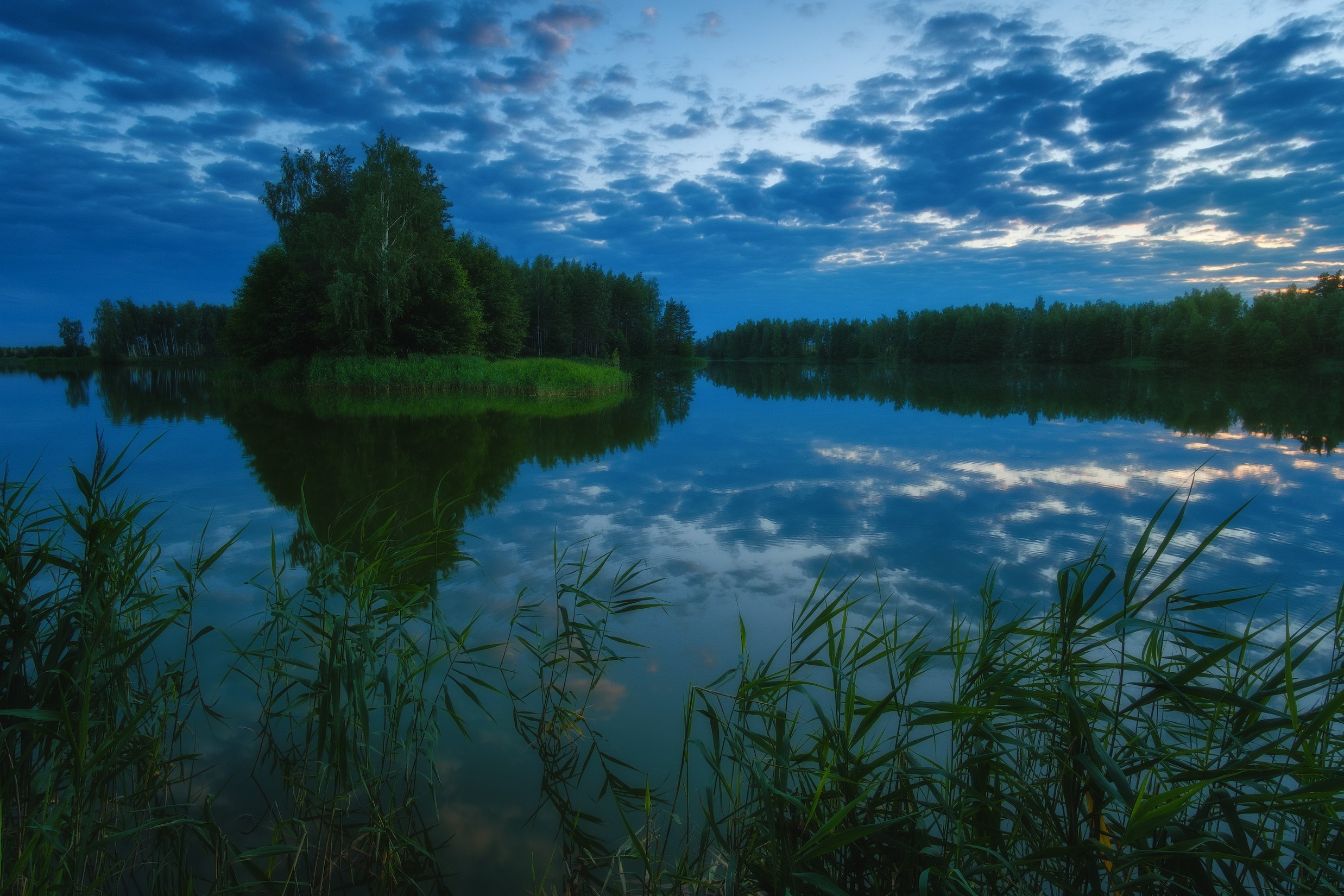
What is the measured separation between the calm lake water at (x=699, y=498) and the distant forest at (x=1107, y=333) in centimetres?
3822

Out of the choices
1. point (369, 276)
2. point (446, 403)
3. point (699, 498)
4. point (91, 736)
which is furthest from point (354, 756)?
point (369, 276)

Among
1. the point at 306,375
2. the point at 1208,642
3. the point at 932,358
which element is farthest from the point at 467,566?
the point at 932,358

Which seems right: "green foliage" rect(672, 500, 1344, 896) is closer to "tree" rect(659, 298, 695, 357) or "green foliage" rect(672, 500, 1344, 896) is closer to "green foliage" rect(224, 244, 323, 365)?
"green foliage" rect(224, 244, 323, 365)

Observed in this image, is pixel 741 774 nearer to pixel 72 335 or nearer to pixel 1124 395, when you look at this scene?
pixel 1124 395

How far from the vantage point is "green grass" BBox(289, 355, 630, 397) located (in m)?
26.4

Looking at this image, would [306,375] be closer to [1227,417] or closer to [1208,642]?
[1208,642]

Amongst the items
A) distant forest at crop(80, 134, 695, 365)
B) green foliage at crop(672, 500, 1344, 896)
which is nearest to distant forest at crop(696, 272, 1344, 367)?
distant forest at crop(80, 134, 695, 365)

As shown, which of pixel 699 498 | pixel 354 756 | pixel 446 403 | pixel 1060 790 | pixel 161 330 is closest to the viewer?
pixel 1060 790

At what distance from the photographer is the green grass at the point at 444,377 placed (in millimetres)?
26359

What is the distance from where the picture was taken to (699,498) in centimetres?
884

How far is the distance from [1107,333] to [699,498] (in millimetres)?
77720

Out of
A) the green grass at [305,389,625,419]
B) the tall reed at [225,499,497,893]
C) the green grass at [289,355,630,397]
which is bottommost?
the tall reed at [225,499,497,893]

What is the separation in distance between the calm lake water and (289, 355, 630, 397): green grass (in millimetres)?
5882

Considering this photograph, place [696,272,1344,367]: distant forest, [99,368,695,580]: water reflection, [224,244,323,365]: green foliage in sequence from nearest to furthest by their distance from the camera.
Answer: [99,368,695,580]: water reflection < [224,244,323,365]: green foliage < [696,272,1344,367]: distant forest
